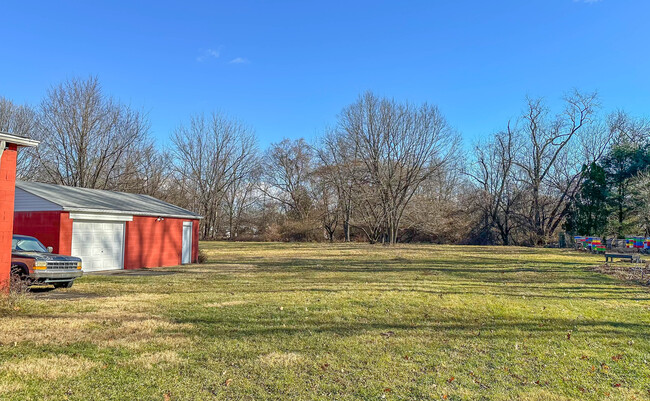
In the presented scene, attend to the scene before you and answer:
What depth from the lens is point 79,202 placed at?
1499cm

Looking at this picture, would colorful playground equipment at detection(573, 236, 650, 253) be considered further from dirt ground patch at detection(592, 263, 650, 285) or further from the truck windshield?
the truck windshield

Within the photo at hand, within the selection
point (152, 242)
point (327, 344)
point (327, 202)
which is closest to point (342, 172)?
point (327, 202)

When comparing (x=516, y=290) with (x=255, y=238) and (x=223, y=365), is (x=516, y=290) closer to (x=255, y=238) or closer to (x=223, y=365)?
(x=223, y=365)

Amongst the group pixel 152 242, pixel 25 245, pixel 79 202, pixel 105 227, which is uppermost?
pixel 79 202

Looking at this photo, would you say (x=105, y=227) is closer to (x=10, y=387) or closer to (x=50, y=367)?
(x=50, y=367)

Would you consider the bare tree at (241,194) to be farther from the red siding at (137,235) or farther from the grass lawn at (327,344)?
the grass lawn at (327,344)

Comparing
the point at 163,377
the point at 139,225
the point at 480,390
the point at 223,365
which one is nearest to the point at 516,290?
the point at 480,390

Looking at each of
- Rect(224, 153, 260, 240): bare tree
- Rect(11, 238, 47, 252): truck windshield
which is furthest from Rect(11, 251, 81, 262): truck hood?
Rect(224, 153, 260, 240): bare tree

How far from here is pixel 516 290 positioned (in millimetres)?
11305

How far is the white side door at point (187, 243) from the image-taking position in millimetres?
19688

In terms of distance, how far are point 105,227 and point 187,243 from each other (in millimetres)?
4739

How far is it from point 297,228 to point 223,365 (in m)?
40.5

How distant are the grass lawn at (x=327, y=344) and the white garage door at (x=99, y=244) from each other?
14.1 ft

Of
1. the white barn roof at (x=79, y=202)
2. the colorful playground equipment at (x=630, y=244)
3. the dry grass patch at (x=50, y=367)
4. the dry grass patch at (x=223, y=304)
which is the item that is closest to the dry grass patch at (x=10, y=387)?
the dry grass patch at (x=50, y=367)
